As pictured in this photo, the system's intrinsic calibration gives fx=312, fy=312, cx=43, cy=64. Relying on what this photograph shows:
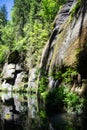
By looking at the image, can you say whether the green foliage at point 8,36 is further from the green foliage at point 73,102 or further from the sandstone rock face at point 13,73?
the green foliage at point 73,102

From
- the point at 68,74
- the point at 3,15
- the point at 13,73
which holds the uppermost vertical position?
the point at 3,15

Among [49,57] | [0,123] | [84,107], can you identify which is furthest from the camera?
[49,57]

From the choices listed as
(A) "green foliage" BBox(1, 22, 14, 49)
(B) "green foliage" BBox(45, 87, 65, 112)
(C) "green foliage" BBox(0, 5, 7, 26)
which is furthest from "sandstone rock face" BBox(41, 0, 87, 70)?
(C) "green foliage" BBox(0, 5, 7, 26)

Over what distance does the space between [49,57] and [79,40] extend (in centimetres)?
1168

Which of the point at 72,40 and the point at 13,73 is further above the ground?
the point at 72,40

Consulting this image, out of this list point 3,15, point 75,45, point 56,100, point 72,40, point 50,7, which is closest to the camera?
point 56,100

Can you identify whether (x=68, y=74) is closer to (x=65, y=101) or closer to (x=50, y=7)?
(x=65, y=101)

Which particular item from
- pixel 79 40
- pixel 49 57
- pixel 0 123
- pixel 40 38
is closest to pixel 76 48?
pixel 79 40

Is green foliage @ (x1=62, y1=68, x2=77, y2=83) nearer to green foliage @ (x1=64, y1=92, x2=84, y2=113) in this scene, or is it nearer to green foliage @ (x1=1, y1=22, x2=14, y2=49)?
green foliage @ (x1=64, y1=92, x2=84, y2=113)

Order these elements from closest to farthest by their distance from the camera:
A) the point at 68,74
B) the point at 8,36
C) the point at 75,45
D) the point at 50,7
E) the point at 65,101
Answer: the point at 65,101
the point at 68,74
the point at 75,45
the point at 50,7
the point at 8,36

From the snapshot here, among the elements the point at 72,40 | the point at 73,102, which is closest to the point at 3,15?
the point at 72,40

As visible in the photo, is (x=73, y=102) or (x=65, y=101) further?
(x=65, y=101)

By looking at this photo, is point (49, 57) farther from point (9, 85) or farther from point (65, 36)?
point (9, 85)

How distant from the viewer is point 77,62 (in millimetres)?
21297
